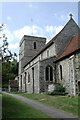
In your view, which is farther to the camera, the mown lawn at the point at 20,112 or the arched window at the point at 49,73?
the arched window at the point at 49,73

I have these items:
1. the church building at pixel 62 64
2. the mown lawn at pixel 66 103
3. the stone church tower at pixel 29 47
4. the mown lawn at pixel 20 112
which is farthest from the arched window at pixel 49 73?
the stone church tower at pixel 29 47

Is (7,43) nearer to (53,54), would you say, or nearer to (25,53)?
(53,54)

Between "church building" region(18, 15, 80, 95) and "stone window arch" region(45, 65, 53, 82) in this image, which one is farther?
"stone window arch" region(45, 65, 53, 82)

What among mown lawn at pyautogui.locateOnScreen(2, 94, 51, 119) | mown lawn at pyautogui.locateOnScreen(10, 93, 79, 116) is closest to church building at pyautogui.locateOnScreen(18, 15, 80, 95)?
mown lawn at pyautogui.locateOnScreen(10, 93, 79, 116)

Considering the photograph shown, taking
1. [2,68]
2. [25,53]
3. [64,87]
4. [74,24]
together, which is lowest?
[64,87]

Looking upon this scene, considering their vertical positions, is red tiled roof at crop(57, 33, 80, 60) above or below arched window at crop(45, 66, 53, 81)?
above

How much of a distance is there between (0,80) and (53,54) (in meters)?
12.1

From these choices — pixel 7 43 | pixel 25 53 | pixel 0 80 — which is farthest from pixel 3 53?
pixel 25 53

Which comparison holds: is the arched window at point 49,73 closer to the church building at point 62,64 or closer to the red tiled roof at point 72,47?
the church building at point 62,64

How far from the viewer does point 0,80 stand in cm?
1028

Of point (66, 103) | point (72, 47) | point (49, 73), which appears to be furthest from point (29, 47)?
point (66, 103)

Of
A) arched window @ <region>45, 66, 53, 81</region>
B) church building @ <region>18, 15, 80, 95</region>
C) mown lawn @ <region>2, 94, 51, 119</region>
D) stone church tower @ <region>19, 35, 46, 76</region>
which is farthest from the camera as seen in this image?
stone church tower @ <region>19, 35, 46, 76</region>

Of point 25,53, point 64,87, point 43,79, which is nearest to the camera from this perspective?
point 64,87

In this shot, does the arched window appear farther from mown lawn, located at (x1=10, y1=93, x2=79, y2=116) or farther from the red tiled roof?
mown lawn, located at (x1=10, y1=93, x2=79, y2=116)
